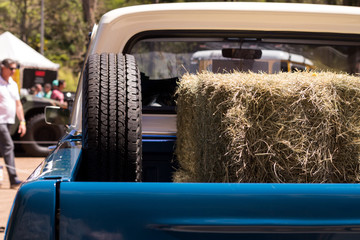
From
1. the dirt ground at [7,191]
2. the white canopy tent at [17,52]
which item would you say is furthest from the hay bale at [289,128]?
the white canopy tent at [17,52]

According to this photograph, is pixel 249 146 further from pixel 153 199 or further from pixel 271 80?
pixel 153 199

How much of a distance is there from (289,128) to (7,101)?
21.5 feet

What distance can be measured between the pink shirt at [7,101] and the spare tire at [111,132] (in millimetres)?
5915

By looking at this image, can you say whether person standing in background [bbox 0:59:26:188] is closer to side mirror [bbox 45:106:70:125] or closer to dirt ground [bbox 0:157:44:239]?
dirt ground [bbox 0:157:44:239]

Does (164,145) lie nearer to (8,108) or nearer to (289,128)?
(289,128)

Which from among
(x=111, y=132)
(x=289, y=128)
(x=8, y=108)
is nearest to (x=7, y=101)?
(x=8, y=108)

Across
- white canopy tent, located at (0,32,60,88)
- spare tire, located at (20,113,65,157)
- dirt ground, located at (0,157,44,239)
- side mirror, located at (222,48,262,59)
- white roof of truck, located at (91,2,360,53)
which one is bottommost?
dirt ground, located at (0,157,44,239)

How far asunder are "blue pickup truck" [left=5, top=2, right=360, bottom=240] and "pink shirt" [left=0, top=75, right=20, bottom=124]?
4365 mm

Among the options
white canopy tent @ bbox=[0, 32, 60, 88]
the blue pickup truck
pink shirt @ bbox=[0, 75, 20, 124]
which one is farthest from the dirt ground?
white canopy tent @ bbox=[0, 32, 60, 88]

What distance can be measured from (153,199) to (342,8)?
7.38 feet

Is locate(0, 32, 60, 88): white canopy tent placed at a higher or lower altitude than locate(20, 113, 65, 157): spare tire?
higher

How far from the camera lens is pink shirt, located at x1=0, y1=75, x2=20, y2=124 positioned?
8.01m

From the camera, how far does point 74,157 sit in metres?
2.30

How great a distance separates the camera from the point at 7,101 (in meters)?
8.04
